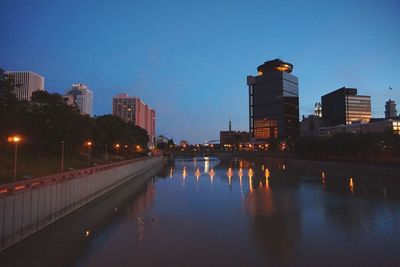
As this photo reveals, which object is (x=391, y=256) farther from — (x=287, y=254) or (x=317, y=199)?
(x=317, y=199)

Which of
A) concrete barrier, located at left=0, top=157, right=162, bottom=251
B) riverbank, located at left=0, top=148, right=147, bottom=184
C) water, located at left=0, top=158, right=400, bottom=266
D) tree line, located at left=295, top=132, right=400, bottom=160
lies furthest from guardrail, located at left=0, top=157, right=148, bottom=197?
tree line, located at left=295, top=132, right=400, bottom=160

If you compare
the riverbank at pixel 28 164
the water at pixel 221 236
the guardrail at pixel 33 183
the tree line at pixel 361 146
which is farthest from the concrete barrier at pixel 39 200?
the tree line at pixel 361 146

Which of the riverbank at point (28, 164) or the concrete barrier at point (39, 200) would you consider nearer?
the concrete barrier at point (39, 200)

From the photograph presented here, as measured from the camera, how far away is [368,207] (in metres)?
23.4

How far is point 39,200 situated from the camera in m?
15.7

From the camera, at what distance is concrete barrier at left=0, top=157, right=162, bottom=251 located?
12.7m

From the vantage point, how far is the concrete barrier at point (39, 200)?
Answer: 12.7 metres

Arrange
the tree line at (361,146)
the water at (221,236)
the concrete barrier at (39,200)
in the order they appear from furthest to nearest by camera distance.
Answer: the tree line at (361,146) → the concrete barrier at (39,200) → the water at (221,236)

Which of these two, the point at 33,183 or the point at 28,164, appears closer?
the point at 33,183

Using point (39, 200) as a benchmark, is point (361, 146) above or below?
above

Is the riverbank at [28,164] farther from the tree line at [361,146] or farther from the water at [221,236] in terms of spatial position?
the tree line at [361,146]

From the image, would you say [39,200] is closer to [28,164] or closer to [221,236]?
[221,236]

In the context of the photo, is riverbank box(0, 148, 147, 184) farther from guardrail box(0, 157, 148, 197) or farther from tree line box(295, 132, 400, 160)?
tree line box(295, 132, 400, 160)

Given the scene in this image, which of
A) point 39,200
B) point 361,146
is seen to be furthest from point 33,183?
point 361,146
